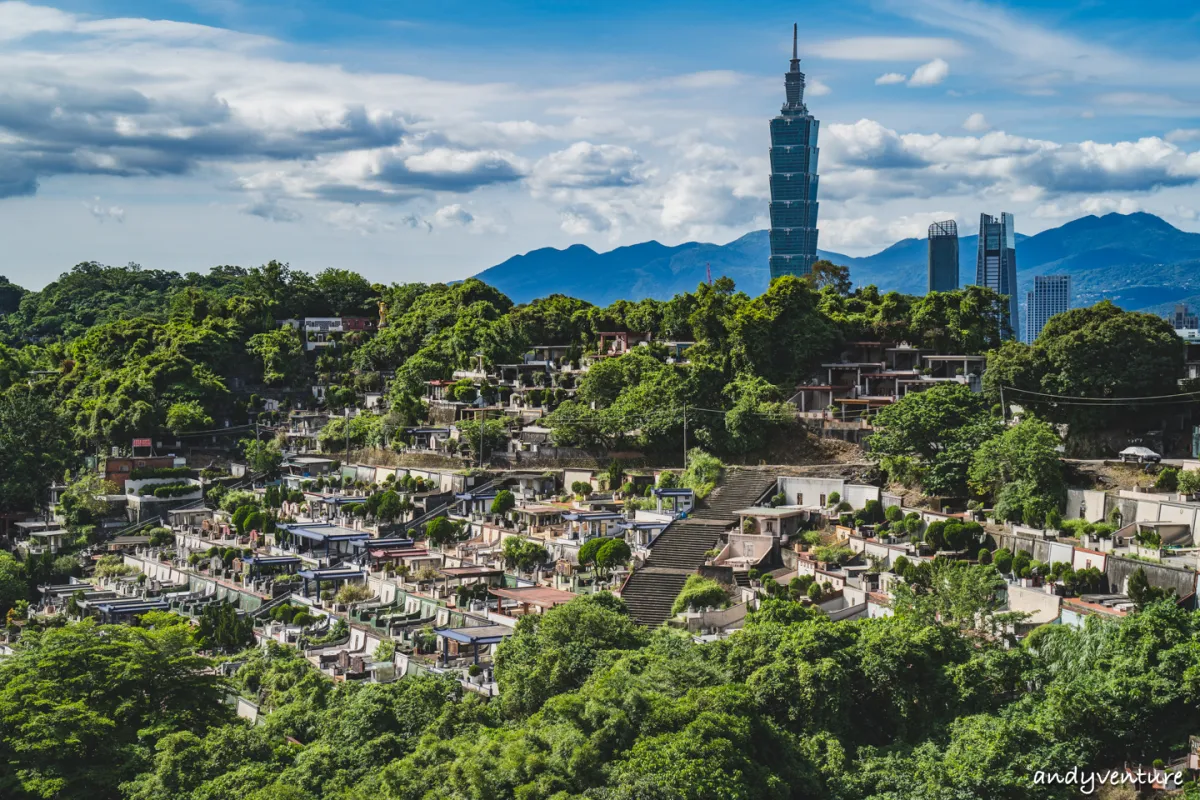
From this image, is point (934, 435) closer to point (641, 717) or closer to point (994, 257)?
point (641, 717)

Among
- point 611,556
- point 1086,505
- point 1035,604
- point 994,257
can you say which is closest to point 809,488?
point 611,556

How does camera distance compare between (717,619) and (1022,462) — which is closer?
(717,619)

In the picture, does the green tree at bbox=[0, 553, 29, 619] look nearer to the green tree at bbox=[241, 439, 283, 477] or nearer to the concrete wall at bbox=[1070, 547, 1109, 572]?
the green tree at bbox=[241, 439, 283, 477]

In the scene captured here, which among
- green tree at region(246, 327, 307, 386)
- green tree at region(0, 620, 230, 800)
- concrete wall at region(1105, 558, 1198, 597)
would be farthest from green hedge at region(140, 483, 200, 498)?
concrete wall at region(1105, 558, 1198, 597)

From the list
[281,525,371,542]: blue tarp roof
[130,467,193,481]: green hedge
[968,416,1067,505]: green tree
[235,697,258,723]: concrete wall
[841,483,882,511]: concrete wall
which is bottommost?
[235,697,258,723]: concrete wall

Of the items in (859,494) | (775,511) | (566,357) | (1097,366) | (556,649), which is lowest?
(556,649)

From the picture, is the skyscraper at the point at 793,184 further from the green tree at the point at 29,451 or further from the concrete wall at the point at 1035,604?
the concrete wall at the point at 1035,604

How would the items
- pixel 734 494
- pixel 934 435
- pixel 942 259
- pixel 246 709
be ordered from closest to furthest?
pixel 246 709, pixel 934 435, pixel 734 494, pixel 942 259

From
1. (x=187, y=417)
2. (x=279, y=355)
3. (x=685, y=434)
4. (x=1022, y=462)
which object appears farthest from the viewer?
(x=279, y=355)

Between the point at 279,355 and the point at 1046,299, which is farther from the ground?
the point at 1046,299

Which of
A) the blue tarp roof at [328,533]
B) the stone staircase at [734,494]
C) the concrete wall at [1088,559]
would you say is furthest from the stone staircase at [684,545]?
the blue tarp roof at [328,533]
